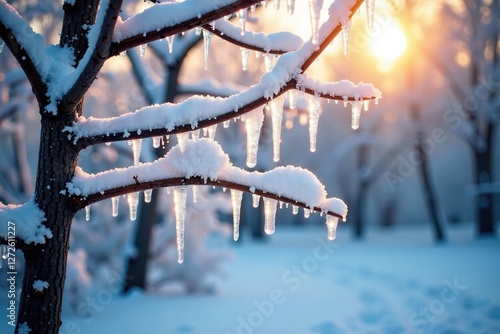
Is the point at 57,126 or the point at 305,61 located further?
the point at 57,126

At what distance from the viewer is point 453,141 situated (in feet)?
81.7

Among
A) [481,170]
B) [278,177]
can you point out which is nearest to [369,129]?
[481,170]

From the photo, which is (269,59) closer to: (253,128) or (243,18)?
(243,18)

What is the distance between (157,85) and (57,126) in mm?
5102

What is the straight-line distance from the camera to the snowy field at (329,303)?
459 centimetres

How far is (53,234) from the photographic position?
1.75 metres

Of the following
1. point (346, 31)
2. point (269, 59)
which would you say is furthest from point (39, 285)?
point (346, 31)

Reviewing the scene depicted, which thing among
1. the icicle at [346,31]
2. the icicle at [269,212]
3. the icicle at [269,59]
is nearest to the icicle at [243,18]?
the icicle at [269,59]

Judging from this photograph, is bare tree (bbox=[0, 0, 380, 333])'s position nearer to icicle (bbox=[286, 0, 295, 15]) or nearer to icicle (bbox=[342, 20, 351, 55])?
icicle (bbox=[342, 20, 351, 55])

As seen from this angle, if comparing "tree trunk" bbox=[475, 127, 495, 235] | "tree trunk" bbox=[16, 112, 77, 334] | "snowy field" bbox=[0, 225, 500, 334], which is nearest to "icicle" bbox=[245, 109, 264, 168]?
"tree trunk" bbox=[16, 112, 77, 334]

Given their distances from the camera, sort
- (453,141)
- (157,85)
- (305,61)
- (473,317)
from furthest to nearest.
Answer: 1. (453,141)
2. (157,85)
3. (473,317)
4. (305,61)

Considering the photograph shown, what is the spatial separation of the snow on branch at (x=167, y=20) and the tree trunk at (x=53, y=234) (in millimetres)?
453

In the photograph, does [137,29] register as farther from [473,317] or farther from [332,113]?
[332,113]

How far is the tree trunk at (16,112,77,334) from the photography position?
68.0 inches
